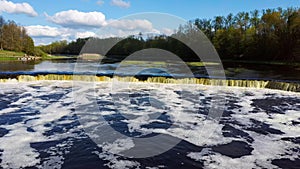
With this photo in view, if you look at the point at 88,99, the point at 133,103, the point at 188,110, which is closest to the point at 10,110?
the point at 88,99

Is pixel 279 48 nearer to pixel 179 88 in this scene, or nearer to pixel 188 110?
pixel 179 88

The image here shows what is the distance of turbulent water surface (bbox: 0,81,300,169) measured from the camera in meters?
7.00

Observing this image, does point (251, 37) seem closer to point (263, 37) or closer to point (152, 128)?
point (263, 37)

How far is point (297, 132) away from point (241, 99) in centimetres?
646

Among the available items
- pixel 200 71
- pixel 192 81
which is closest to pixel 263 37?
pixel 200 71

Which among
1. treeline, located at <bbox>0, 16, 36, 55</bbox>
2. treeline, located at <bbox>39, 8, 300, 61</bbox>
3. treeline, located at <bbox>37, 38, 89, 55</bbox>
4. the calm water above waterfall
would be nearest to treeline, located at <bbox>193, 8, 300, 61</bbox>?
treeline, located at <bbox>39, 8, 300, 61</bbox>

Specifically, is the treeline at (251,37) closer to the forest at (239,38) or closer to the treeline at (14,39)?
the forest at (239,38)

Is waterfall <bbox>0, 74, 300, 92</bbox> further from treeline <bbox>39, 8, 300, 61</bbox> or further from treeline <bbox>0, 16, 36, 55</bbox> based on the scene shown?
treeline <bbox>0, 16, 36, 55</bbox>

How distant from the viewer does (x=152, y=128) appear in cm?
996

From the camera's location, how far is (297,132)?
31.8ft

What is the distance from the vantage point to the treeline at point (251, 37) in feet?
170

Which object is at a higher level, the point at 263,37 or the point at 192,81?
the point at 263,37

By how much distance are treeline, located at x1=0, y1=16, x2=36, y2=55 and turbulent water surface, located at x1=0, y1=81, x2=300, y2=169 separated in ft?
218

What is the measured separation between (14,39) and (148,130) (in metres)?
80.0
